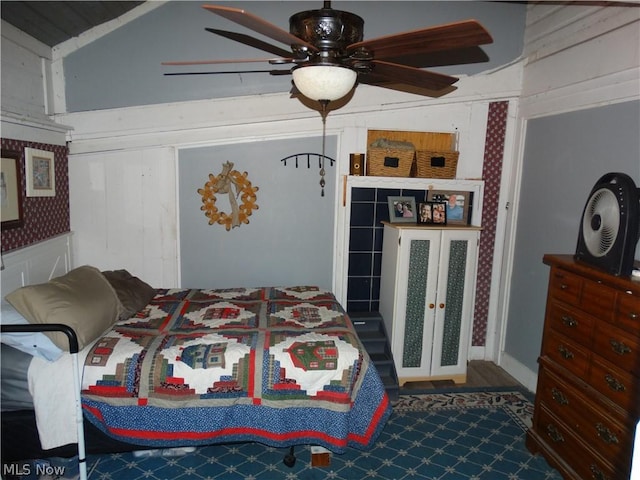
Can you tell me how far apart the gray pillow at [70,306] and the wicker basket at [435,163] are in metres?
2.68

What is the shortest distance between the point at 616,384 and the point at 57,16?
13.5 ft

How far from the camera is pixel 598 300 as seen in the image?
7.49 feet

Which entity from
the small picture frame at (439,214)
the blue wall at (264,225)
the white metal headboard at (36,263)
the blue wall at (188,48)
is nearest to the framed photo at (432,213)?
the small picture frame at (439,214)

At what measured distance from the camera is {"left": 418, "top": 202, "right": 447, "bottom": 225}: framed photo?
3.88 m

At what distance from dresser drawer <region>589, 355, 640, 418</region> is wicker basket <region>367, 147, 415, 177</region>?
213 cm

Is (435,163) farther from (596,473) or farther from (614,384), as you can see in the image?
(596,473)

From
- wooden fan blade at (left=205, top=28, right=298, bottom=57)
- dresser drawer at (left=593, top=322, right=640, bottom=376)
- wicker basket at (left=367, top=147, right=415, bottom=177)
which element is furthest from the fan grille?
wooden fan blade at (left=205, top=28, right=298, bottom=57)

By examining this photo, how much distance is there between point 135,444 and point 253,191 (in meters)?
2.15

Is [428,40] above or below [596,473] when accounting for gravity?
above

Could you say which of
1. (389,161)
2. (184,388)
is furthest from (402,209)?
(184,388)

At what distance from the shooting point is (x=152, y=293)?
11.4 ft

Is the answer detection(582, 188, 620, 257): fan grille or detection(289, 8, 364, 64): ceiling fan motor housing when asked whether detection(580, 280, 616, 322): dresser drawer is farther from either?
detection(289, 8, 364, 64): ceiling fan motor housing

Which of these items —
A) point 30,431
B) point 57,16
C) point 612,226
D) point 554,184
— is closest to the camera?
point 612,226

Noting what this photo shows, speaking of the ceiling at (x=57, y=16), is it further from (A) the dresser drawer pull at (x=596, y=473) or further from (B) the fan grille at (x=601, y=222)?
(A) the dresser drawer pull at (x=596, y=473)
